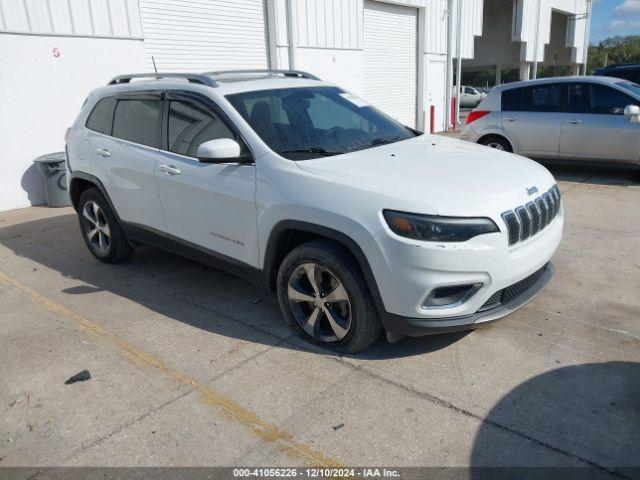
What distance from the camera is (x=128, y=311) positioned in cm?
448

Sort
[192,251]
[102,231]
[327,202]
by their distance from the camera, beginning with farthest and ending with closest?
[102,231] < [192,251] < [327,202]

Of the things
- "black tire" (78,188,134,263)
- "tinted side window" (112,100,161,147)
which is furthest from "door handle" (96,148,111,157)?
"black tire" (78,188,134,263)

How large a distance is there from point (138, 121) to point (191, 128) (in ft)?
2.69

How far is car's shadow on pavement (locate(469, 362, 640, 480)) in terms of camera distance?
2531 mm

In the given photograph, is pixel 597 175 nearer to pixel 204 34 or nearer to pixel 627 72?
pixel 627 72

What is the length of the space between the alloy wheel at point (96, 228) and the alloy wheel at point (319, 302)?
8.45 ft

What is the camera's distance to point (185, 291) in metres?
4.83

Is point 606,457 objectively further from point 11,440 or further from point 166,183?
point 166,183

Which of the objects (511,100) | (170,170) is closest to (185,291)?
(170,170)

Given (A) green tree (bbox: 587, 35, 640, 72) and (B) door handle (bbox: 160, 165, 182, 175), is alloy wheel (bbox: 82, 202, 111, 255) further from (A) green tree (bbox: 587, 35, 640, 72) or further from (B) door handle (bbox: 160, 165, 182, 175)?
(A) green tree (bbox: 587, 35, 640, 72)

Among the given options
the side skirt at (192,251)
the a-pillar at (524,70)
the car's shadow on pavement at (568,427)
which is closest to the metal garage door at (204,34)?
the side skirt at (192,251)

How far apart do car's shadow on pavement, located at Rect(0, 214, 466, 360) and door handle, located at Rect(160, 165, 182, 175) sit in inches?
43.5

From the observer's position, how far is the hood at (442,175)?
123 inches

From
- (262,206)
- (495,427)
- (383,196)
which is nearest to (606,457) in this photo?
(495,427)
